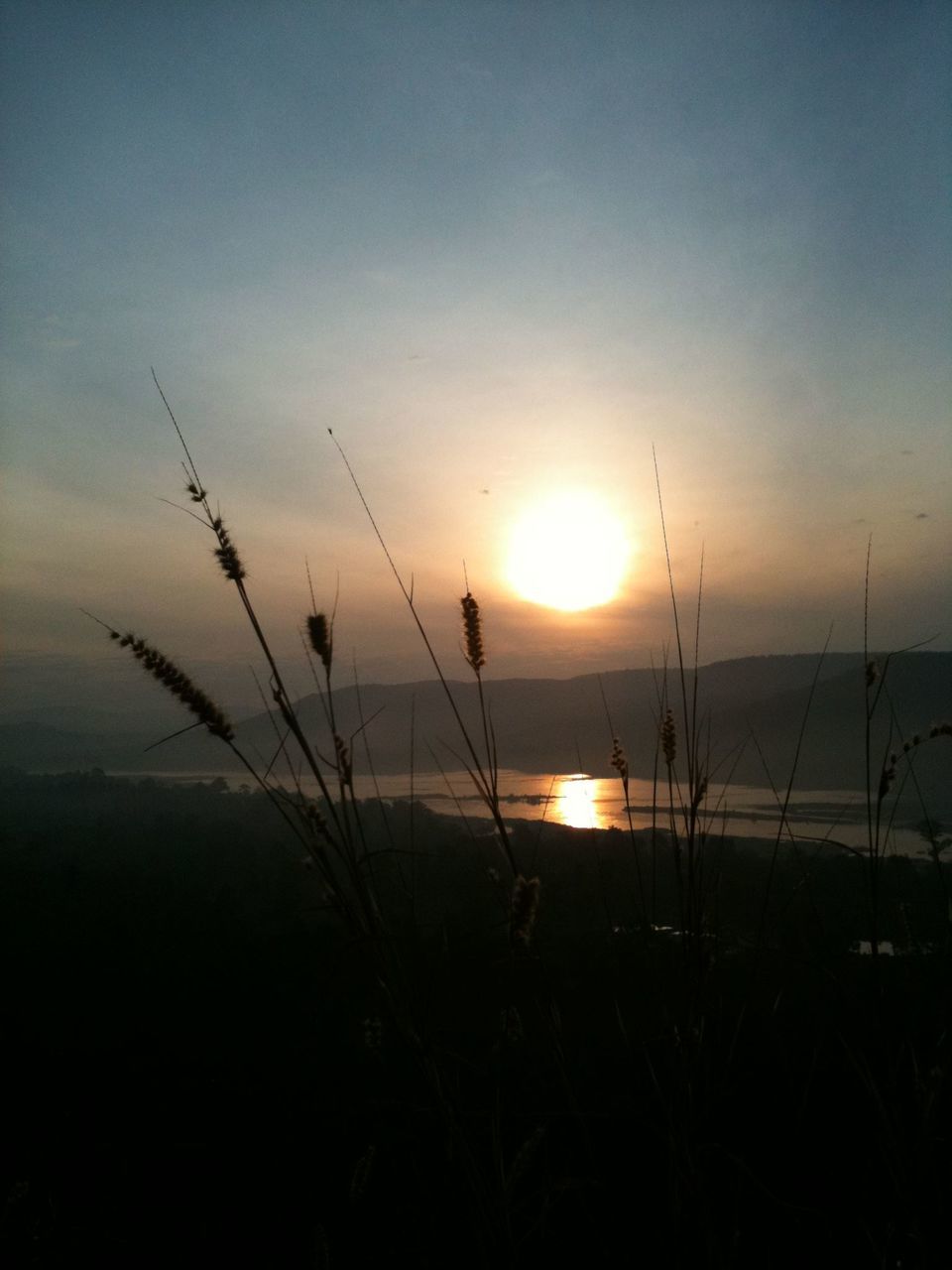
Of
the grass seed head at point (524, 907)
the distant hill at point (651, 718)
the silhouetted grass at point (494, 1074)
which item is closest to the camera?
the grass seed head at point (524, 907)

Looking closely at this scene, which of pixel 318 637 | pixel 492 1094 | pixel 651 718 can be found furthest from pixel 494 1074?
pixel 651 718

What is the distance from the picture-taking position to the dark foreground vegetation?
4.78 feet

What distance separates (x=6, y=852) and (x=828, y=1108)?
50.4 ft

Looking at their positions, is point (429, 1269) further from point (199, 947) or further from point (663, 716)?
point (199, 947)

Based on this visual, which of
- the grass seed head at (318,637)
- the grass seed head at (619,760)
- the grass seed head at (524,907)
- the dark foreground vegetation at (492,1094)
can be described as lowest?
the dark foreground vegetation at (492,1094)

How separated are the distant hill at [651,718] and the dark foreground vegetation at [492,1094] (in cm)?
46

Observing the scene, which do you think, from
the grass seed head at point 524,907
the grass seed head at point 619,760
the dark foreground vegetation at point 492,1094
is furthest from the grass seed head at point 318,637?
the grass seed head at point 619,760

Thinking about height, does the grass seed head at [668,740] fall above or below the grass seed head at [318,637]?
below

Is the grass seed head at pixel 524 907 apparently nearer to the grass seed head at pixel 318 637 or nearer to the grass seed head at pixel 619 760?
the grass seed head at pixel 318 637

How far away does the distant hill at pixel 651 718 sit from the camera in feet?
8.17

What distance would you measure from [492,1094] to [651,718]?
2492 millimetres

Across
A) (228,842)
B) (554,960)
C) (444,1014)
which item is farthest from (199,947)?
(228,842)

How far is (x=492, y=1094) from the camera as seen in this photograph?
2.30 metres

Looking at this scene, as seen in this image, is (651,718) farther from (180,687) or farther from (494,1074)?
(180,687)
